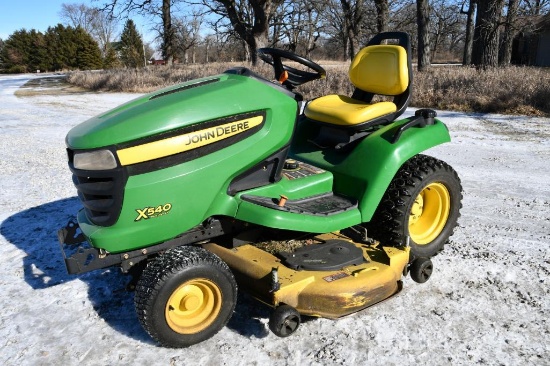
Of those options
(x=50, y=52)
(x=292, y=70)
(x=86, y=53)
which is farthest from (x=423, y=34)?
(x=50, y=52)

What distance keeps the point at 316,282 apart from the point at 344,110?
1304 mm

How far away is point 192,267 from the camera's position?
212 centimetres

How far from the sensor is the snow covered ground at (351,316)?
2.15 meters

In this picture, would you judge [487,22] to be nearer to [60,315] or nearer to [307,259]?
[307,259]

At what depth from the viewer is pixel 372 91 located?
3.51 metres

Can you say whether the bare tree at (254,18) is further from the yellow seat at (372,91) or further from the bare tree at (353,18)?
the yellow seat at (372,91)

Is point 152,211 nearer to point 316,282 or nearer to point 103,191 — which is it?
point 103,191

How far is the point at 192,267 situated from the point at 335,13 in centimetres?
3775

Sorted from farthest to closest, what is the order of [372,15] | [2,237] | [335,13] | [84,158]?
[335,13], [372,15], [2,237], [84,158]

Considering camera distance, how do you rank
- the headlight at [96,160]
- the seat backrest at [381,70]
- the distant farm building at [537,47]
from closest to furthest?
the headlight at [96,160], the seat backrest at [381,70], the distant farm building at [537,47]

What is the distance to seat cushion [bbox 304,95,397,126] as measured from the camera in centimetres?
296

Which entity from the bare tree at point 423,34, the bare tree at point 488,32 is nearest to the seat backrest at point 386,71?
the bare tree at point 488,32

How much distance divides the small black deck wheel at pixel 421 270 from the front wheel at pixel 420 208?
13 cm

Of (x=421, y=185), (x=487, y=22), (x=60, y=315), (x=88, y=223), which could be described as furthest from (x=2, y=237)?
(x=487, y=22)
